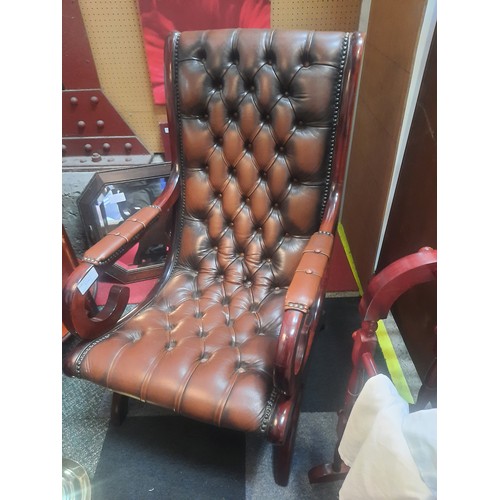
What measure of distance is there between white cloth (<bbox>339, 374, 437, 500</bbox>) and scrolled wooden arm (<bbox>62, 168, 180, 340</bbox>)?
0.76 metres

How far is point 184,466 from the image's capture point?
128 centimetres

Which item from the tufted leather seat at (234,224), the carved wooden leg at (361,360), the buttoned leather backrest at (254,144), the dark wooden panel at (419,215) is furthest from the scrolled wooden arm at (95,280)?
the dark wooden panel at (419,215)

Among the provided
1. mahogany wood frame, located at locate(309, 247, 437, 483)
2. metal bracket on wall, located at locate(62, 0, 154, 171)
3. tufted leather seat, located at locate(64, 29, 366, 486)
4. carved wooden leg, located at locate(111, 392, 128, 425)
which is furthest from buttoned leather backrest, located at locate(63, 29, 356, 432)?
metal bracket on wall, located at locate(62, 0, 154, 171)

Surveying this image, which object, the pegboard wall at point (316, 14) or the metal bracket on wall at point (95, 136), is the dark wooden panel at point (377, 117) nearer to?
the pegboard wall at point (316, 14)

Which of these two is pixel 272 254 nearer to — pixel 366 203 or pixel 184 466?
pixel 366 203

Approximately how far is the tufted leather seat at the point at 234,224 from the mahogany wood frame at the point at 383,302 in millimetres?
152

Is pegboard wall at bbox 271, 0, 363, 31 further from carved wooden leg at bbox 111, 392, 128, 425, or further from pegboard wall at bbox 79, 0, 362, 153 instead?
carved wooden leg at bbox 111, 392, 128, 425

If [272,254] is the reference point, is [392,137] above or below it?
above

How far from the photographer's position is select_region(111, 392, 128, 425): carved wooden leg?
1.38 metres

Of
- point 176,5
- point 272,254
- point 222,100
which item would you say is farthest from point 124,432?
point 176,5

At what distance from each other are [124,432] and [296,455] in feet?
2.07

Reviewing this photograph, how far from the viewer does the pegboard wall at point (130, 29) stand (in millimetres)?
1592

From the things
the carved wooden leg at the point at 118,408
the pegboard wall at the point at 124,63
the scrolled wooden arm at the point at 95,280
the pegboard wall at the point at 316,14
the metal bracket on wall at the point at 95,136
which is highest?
the pegboard wall at the point at 316,14

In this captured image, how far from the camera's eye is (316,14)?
1.62 metres
